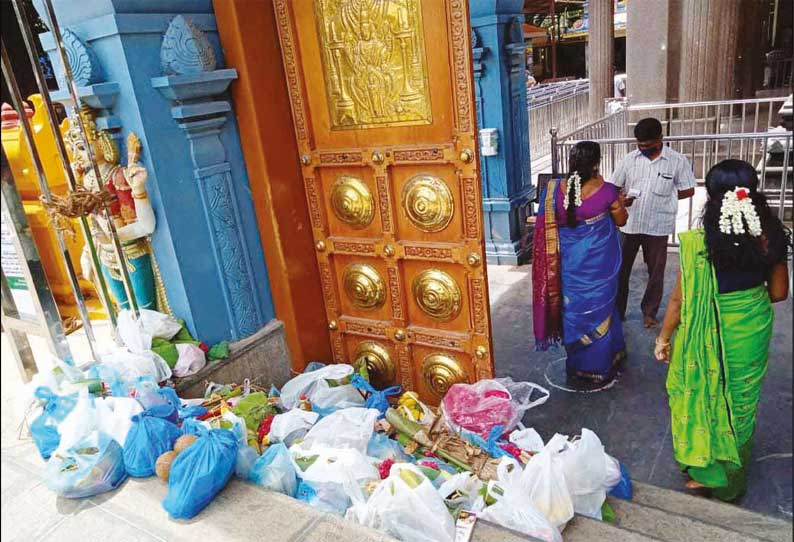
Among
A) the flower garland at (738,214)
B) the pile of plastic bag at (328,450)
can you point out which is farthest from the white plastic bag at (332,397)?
the flower garland at (738,214)

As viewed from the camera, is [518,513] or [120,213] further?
[120,213]

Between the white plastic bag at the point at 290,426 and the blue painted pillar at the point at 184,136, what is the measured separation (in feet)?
2.32

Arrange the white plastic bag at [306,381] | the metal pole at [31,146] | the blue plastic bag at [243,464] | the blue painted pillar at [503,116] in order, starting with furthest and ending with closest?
the blue painted pillar at [503,116] < the white plastic bag at [306,381] < the blue plastic bag at [243,464] < the metal pole at [31,146]

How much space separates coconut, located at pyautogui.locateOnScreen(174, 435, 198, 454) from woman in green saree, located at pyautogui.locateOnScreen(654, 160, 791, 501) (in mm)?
2188

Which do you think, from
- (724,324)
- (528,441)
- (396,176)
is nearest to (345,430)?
(528,441)

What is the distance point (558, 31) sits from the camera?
1080cm

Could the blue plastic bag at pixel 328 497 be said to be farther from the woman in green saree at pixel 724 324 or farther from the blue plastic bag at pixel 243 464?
the woman in green saree at pixel 724 324

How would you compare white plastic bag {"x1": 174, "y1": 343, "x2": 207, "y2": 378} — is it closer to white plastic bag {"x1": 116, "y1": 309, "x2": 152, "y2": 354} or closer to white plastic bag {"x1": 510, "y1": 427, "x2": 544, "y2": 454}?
white plastic bag {"x1": 116, "y1": 309, "x2": 152, "y2": 354}

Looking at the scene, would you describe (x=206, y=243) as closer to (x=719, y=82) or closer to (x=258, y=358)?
(x=258, y=358)

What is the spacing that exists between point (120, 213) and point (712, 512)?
10.6 feet

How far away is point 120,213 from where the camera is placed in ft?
9.78

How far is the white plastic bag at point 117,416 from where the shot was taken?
96.2 inches

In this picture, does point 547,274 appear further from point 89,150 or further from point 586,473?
point 89,150

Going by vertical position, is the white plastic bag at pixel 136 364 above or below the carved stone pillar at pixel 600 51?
below
